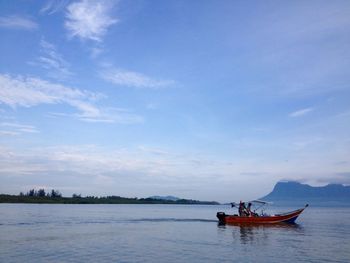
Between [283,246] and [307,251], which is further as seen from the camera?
[283,246]

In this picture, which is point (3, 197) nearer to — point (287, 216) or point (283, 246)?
point (287, 216)

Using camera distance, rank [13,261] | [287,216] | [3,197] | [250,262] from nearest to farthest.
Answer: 1. [13,261]
2. [250,262]
3. [287,216]
4. [3,197]

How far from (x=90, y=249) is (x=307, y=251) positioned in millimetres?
18903

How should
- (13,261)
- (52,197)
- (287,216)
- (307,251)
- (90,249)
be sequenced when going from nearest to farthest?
(13,261), (90,249), (307,251), (287,216), (52,197)

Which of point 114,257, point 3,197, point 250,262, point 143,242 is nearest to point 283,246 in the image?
point 250,262

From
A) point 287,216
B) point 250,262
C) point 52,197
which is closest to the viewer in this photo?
point 250,262

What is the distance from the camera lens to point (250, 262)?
28.8m

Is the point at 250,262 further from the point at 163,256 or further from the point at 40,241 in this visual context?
the point at 40,241

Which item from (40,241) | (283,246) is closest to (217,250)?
(283,246)

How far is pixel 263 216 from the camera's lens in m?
59.9

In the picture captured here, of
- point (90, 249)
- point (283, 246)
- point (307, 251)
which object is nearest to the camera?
point (90, 249)

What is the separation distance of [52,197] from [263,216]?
148m

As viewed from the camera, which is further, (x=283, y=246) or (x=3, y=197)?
(x=3, y=197)

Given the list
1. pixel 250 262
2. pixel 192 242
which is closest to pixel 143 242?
pixel 192 242
